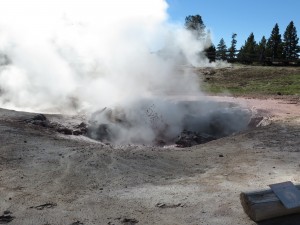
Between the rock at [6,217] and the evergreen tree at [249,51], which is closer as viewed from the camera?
the rock at [6,217]

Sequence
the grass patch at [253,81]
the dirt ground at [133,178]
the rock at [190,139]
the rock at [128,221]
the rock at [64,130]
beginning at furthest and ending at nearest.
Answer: the grass patch at [253,81], the rock at [190,139], the rock at [64,130], the dirt ground at [133,178], the rock at [128,221]

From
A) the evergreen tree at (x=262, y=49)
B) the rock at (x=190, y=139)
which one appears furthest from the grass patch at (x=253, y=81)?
the rock at (x=190, y=139)

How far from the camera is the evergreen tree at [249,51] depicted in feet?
102

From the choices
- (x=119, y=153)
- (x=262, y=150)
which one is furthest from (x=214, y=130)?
(x=119, y=153)

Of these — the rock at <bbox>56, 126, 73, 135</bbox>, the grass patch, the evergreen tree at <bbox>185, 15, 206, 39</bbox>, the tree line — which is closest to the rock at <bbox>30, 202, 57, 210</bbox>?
the rock at <bbox>56, 126, 73, 135</bbox>

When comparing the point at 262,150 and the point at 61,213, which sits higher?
the point at 262,150

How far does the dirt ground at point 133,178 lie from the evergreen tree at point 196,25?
10875 mm

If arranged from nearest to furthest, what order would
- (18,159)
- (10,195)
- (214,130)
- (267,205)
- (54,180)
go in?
(267,205), (10,195), (54,180), (18,159), (214,130)

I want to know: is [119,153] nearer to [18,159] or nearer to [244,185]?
[18,159]

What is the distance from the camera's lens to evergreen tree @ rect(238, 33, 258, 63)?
3100 cm

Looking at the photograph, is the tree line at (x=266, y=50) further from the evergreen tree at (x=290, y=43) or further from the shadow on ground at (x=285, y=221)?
the shadow on ground at (x=285, y=221)

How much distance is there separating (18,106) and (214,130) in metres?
6.47

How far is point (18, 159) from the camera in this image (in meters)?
7.63

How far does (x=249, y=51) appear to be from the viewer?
33.8 metres
